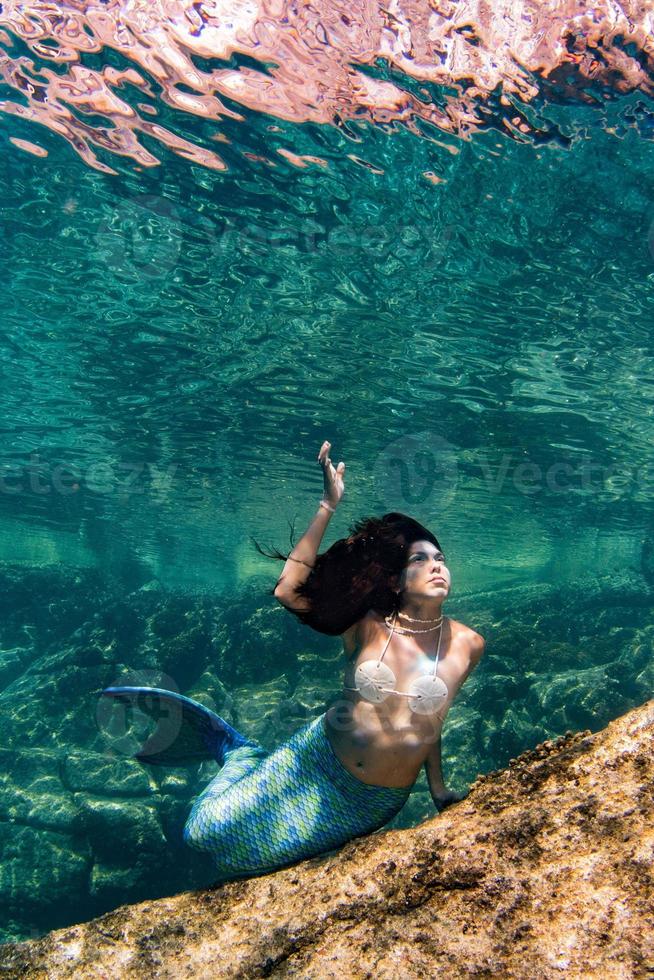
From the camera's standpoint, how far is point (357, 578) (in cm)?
399

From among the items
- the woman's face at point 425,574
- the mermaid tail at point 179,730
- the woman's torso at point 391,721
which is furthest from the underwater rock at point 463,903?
the mermaid tail at point 179,730

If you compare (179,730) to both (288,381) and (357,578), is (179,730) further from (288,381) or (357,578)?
(288,381)

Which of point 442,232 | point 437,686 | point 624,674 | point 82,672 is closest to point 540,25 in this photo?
point 442,232

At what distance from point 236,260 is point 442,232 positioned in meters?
3.83

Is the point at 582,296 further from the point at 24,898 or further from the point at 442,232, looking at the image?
the point at 24,898

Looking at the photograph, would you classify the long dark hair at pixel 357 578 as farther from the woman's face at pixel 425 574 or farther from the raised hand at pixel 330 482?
the raised hand at pixel 330 482

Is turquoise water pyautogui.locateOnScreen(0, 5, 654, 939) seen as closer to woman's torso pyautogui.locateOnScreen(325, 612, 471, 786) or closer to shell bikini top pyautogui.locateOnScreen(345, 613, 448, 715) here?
woman's torso pyautogui.locateOnScreen(325, 612, 471, 786)

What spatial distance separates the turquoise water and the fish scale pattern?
22.0ft

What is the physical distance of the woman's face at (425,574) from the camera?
3723mm

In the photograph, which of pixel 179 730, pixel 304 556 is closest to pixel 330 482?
pixel 304 556

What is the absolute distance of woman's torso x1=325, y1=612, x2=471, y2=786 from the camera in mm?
3441

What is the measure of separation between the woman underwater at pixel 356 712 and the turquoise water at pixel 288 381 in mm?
6132

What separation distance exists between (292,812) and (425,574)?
180cm

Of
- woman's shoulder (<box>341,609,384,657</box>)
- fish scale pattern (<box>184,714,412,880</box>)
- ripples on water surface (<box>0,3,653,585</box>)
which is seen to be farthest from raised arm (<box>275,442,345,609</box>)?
ripples on water surface (<box>0,3,653,585</box>)
